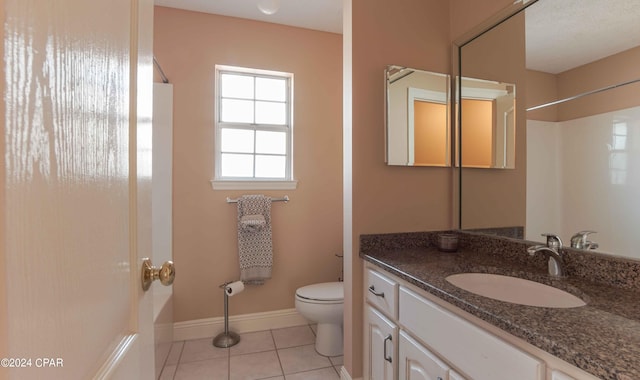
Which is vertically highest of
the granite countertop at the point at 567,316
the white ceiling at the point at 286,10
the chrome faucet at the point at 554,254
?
the white ceiling at the point at 286,10

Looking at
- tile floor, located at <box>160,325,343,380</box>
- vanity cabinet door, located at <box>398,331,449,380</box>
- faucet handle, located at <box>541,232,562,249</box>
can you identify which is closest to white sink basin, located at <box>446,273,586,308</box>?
faucet handle, located at <box>541,232,562,249</box>

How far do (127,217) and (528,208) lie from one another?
159cm

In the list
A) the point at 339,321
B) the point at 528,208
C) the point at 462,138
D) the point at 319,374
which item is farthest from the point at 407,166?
the point at 319,374

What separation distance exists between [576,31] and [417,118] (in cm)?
73

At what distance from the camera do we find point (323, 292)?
6.61 ft

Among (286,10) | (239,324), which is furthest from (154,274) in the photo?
(286,10)

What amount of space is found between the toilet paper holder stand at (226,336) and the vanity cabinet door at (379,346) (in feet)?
3.62

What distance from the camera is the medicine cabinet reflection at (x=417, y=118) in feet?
5.11

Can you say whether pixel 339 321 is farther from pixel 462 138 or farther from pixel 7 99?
pixel 7 99

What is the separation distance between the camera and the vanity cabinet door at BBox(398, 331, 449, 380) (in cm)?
96

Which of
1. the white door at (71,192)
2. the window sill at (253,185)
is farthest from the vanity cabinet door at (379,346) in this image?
the window sill at (253,185)

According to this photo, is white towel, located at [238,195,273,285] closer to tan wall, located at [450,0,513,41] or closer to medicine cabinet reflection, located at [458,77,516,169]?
medicine cabinet reflection, located at [458,77,516,169]

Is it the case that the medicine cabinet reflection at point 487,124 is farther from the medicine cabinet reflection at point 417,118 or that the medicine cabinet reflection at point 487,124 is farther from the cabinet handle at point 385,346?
the cabinet handle at point 385,346

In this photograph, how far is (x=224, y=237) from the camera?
2258mm
